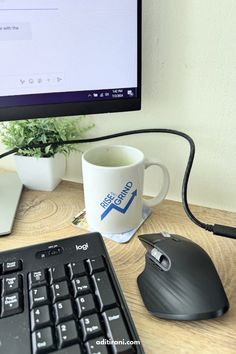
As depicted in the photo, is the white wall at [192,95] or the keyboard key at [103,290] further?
the white wall at [192,95]

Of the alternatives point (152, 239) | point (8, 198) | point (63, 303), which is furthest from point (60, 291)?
point (8, 198)

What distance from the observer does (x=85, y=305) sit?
1.01 feet

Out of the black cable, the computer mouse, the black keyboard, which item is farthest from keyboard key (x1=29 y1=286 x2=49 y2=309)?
the black cable

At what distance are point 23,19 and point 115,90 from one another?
5.5 inches

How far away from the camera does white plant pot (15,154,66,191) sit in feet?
1.85

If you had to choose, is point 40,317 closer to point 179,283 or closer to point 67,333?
point 67,333

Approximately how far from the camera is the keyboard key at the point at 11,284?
326 millimetres

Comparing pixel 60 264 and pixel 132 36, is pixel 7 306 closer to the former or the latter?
pixel 60 264

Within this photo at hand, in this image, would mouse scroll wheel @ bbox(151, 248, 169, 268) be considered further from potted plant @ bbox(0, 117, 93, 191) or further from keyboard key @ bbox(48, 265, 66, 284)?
potted plant @ bbox(0, 117, 93, 191)

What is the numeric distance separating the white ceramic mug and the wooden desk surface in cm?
2

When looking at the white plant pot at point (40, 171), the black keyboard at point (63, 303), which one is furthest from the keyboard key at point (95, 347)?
the white plant pot at point (40, 171)

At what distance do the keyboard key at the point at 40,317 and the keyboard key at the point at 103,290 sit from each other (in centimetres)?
5

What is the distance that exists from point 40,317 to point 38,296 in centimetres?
2

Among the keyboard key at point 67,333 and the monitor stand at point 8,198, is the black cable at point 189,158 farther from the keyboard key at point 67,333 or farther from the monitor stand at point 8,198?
the keyboard key at point 67,333
